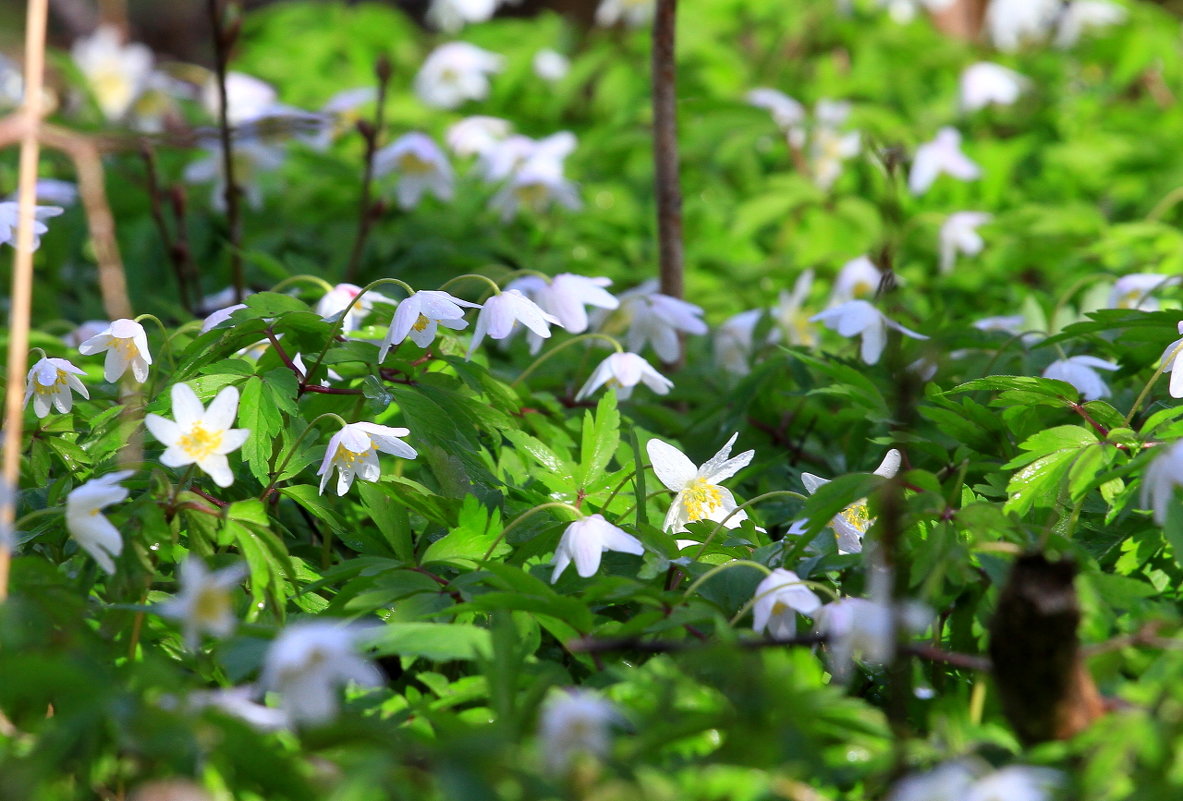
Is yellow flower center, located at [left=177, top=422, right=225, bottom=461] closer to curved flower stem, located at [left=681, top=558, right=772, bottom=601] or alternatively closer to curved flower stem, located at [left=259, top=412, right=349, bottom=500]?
curved flower stem, located at [left=259, top=412, right=349, bottom=500]

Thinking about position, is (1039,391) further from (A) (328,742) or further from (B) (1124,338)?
(A) (328,742)

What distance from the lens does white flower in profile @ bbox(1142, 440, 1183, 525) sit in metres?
1.34

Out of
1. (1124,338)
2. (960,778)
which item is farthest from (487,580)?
(1124,338)

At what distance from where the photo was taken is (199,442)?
1.58m

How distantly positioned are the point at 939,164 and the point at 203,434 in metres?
2.78

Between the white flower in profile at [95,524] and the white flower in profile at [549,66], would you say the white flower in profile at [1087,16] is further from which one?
the white flower in profile at [95,524]

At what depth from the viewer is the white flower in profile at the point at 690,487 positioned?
1.82 meters

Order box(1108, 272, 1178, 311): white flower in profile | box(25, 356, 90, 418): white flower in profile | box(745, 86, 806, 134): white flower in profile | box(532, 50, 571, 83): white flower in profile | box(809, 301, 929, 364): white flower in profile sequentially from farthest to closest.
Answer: box(532, 50, 571, 83): white flower in profile → box(745, 86, 806, 134): white flower in profile → box(1108, 272, 1178, 311): white flower in profile → box(809, 301, 929, 364): white flower in profile → box(25, 356, 90, 418): white flower in profile

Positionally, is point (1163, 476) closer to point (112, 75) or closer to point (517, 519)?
point (517, 519)

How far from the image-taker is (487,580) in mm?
1540

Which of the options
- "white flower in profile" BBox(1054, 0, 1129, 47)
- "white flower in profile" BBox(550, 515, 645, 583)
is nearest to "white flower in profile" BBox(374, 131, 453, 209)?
"white flower in profile" BBox(550, 515, 645, 583)

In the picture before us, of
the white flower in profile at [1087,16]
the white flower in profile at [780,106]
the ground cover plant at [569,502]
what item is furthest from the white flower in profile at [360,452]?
the white flower in profile at [1087,16]

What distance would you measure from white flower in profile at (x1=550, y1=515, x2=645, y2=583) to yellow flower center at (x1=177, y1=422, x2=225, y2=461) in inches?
20.7

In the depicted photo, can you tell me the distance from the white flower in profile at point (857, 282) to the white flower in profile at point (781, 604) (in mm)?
1605
